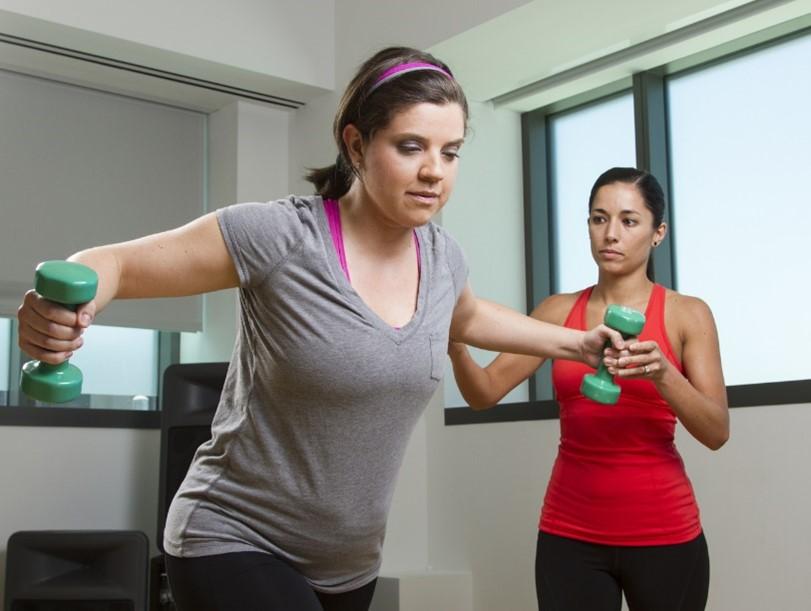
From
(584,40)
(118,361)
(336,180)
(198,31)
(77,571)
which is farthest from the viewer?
(118,361)

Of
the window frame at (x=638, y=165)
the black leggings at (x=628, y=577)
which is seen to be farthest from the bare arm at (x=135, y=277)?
the window frame at (x=638, y=165)

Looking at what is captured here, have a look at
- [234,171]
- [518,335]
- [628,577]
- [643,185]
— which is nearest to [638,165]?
[643,185]

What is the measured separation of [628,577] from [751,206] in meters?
1.90

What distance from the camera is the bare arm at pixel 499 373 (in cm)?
230

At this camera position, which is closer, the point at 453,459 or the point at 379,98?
the point at 379,98

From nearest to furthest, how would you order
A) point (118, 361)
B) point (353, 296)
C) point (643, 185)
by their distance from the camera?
point (353, 296), point (643, 185), point (118, 361)

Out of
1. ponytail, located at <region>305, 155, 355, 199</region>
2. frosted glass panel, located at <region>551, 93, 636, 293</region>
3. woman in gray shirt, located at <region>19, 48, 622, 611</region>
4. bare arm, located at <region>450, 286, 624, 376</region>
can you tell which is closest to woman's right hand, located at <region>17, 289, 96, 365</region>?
woman in gray shirt, located at <region>19, 48, 622, 611</region>

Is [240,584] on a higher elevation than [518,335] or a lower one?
lower

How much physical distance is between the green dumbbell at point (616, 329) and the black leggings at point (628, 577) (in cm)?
44

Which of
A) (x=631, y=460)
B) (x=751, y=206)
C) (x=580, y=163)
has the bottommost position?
(x=631, y=460)

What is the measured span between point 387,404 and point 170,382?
2.70 metres

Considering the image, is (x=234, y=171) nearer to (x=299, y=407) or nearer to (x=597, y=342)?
(x=597, y=342)

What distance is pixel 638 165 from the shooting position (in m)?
3.93

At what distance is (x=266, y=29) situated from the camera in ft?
14.6
